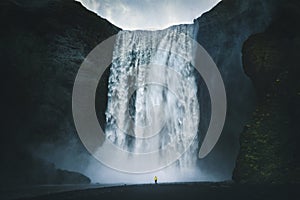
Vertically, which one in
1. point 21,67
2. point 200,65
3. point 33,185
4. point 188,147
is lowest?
point 33,185

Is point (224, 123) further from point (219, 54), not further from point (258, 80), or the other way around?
point (258, 80)

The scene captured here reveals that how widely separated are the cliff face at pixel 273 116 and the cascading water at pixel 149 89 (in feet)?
37.6

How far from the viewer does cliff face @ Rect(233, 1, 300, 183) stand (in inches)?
519

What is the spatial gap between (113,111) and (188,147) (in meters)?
7.87

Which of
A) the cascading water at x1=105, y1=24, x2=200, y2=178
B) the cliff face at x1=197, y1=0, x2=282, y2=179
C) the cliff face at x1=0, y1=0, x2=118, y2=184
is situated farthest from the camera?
the cascading water at x1=105, y1=24, x2=200, y2=178

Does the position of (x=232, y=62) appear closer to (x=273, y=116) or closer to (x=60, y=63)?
(x=273, y=116)

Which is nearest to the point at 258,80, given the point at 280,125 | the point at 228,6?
the point at 280,125

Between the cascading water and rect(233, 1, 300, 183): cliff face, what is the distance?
1146 centimetres

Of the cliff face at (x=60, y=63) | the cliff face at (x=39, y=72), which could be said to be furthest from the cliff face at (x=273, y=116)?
the cliff face at (x=39, y=72)

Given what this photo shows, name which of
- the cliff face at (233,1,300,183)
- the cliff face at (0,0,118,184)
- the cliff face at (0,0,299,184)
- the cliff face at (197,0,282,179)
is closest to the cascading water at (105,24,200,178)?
the cliff face at (0,0,299,184)

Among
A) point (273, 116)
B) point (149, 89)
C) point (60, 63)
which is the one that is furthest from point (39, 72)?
point (273, 116)

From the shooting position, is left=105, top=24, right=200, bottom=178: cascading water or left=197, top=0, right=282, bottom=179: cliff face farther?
left=105, top=24, right=200, bottom=178: cascading water

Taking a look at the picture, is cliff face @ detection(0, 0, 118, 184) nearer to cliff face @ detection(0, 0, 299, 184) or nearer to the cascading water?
cliff face @ detection(0, 0, 299, 184)

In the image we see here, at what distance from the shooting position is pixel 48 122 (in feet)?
78.6
